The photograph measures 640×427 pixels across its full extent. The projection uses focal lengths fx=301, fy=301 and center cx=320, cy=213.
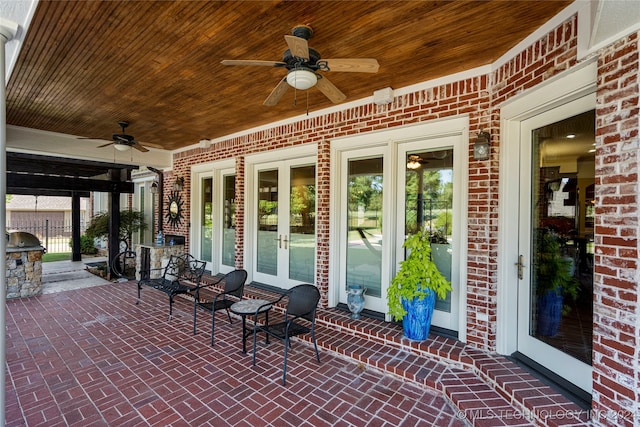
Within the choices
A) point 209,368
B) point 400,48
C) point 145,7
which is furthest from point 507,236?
point 145,7

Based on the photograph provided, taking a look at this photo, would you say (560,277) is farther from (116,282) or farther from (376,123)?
(116,282)

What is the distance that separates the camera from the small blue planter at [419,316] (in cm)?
307

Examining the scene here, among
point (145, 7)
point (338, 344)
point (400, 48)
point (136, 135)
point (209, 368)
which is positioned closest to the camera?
point (145, 7)

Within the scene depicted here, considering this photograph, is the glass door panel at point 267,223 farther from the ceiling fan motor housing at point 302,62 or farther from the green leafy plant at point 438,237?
the ceiling fan motor housing at point 302,62

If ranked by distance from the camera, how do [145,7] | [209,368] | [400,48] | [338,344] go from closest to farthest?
[145,7] < [400,48] < [209,368] < [338,344]

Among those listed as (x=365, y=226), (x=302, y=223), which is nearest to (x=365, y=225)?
(x=365, y=226)

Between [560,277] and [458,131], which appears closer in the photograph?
[560,277]

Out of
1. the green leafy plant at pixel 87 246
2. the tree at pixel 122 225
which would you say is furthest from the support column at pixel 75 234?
the tree at pixel 122 225

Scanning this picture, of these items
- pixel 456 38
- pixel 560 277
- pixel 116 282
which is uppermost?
pixel 456 38

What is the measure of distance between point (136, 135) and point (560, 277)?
6.73 m

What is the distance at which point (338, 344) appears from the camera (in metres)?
3.31

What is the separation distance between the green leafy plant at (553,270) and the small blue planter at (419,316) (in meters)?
0.95

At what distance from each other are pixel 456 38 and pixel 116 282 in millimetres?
7457

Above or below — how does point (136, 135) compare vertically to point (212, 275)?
above
